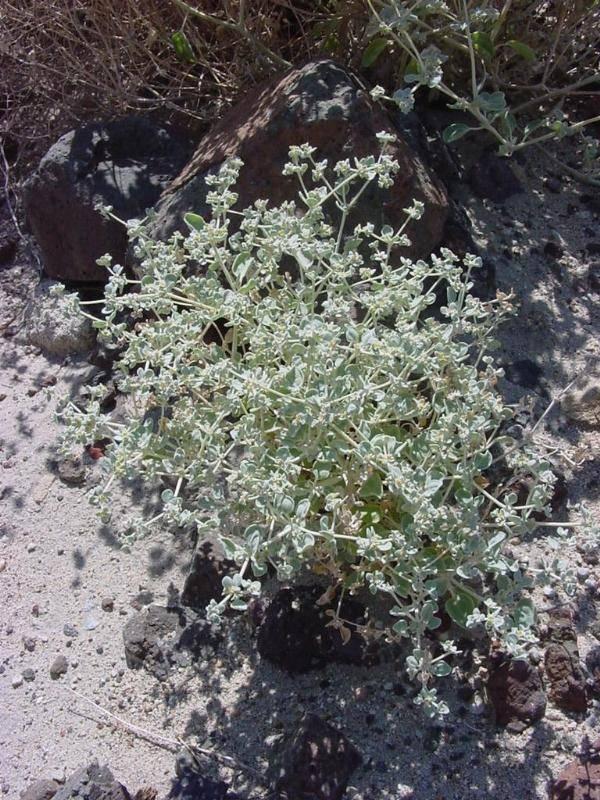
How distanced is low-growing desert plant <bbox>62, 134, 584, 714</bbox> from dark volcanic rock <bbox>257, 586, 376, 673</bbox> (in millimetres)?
56

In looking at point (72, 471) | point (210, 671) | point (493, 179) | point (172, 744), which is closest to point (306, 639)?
point (210, 671)

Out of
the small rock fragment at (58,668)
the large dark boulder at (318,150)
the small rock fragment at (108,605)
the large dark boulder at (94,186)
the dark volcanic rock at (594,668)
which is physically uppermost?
the large dark boulder at (318,150)

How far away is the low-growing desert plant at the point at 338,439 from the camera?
210 cm

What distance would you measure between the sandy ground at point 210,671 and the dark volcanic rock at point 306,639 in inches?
1.9

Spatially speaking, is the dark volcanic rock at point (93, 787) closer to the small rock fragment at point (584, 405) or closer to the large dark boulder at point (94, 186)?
the small rock fragment at point (584, 405)

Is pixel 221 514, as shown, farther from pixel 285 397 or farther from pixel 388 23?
pixel 388 23

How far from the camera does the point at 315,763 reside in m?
2.26

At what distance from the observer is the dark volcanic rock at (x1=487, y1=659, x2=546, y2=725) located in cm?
231

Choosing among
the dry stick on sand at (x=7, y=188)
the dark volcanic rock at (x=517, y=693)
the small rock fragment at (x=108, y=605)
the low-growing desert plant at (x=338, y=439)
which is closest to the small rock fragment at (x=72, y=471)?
the small rock fragment at (x=108, y=605)

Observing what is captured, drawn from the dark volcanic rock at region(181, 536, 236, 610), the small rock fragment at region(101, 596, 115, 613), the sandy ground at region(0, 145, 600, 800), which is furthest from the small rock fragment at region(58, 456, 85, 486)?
the dark volcanic rock at region(181, 536, 236, 610)

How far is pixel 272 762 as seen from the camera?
7.70 feet

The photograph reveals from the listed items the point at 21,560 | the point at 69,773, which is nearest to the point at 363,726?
the point at 69,773

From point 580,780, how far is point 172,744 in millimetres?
997

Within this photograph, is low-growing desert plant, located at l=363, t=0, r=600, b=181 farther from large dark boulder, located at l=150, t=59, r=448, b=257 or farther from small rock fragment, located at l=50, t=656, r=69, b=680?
small rock fragment, located at l=50, t=656, r=69, b=680
